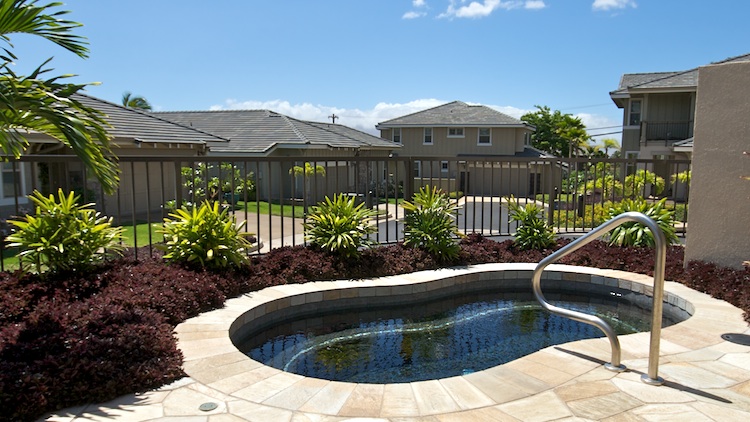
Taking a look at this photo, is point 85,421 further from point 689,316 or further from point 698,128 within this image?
point 698,128

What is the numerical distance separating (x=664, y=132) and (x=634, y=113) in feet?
8.62

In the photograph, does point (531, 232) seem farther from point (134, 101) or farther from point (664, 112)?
point (134, 101)

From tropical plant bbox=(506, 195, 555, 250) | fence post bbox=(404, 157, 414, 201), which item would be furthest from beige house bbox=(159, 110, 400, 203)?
tropical plant bbox=(506, 195, 555, 250)

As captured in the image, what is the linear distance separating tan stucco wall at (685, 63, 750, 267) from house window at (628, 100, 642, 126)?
66.3 ft

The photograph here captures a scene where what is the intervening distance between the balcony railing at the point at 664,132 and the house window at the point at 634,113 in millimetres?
1986

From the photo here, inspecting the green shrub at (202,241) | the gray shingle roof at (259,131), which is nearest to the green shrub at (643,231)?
the green shrub at (202,241)

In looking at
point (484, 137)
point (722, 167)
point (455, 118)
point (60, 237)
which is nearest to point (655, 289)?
point (722, 167)

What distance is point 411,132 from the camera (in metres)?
32.5

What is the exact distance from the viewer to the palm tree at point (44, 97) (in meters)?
3.82

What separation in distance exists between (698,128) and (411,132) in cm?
2596

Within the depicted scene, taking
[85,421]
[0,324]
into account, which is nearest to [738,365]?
[85,421]

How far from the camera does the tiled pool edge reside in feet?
11.7

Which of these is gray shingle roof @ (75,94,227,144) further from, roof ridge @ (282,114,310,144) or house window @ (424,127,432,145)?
house window @ (424,127,432,145)

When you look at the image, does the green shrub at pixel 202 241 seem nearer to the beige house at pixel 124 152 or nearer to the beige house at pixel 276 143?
the beige house at pixel 124 152
